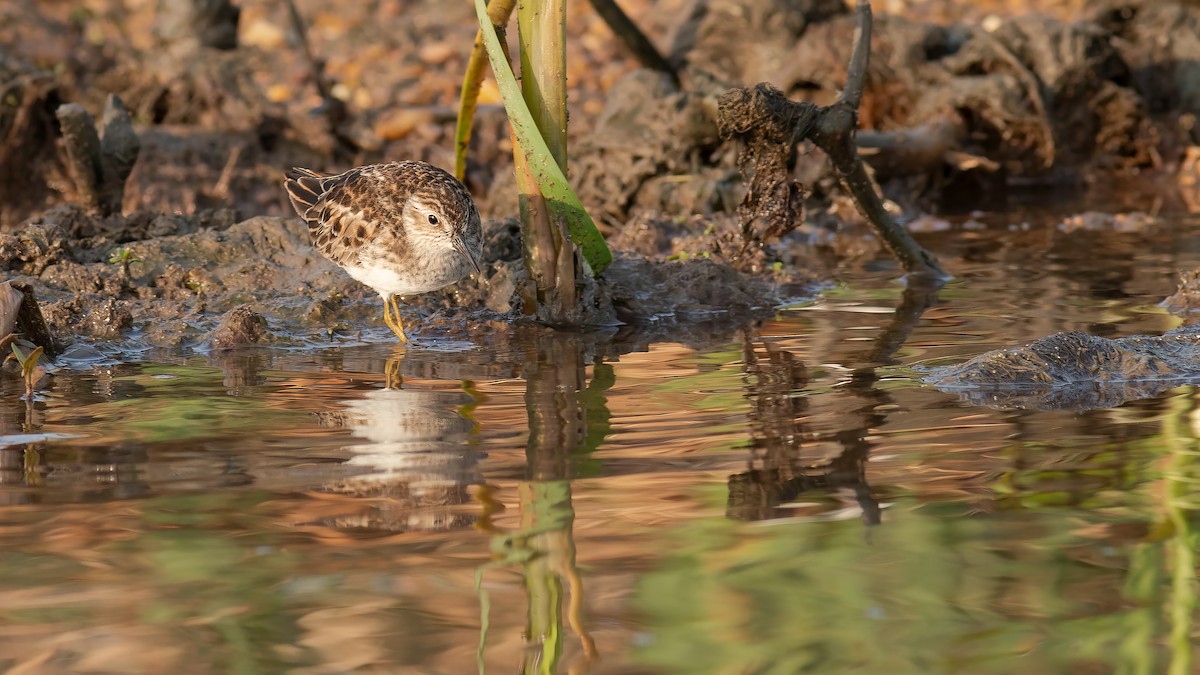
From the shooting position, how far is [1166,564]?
11.5 feet

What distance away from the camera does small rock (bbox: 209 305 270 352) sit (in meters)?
6.66

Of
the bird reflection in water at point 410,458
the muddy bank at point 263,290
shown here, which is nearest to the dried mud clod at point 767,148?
the muddy bank at point 263,290

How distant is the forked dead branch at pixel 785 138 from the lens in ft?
21.6

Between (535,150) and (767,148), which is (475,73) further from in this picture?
(767,148)

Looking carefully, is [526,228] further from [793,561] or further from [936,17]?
[936,17]

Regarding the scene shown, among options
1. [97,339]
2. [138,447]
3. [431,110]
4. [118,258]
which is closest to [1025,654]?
[138,447]

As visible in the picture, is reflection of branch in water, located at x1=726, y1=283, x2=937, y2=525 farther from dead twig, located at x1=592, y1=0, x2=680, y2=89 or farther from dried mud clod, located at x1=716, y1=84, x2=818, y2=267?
dead twig, located at x1=592, y1=0, x2=680, y2=89

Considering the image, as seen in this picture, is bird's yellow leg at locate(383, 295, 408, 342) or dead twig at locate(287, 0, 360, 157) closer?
bird's yellow leg at locate(383, 295, 408, 342)

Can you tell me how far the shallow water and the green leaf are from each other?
650 mm

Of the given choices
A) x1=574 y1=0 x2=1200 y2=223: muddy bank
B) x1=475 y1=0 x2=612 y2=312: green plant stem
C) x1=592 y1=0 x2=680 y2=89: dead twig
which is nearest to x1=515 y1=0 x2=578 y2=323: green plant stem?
x1=475 y1=0 x2=612 y2=312: green plant stem

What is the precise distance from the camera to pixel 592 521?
3908 millimetres

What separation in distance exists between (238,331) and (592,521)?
326cm

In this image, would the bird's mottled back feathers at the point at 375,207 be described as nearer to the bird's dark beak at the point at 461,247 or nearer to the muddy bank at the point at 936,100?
the bird's dark beak at the point at 461,247

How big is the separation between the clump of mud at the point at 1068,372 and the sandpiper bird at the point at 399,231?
2345 millimetres
